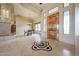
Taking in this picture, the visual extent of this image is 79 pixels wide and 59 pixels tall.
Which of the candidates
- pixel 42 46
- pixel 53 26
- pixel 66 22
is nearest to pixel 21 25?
pixel 42 46

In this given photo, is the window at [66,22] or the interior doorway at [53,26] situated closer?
the interior doorway at [53,26]

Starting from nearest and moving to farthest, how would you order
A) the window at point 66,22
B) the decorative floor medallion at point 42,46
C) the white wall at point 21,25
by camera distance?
the decorative floor medallion at point 42,46
the white wall at point 21,25
the window at point 66,22

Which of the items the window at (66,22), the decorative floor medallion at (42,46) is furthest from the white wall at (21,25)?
the window at (66,22)

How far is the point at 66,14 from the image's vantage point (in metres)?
4.06

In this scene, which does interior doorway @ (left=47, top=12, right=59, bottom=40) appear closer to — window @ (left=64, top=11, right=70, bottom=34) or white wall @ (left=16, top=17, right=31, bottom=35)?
window @ (left=64, top=11, right=70, bottom=34)

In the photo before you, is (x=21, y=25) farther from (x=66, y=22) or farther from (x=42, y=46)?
(x=66, y=22)

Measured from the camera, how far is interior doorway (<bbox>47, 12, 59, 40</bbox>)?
365cm

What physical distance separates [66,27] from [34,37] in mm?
1146

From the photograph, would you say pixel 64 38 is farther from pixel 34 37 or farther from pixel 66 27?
pixel 34 37

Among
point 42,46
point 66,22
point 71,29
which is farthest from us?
point 66,22

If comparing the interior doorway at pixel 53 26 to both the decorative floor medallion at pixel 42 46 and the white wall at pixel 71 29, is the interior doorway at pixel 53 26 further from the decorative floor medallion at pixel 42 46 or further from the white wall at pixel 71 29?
the decorative floor medallion at pixel 42 46

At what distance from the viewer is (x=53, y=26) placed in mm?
3625

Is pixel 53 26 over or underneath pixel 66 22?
underneath

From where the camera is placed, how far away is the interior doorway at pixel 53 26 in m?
3.65
